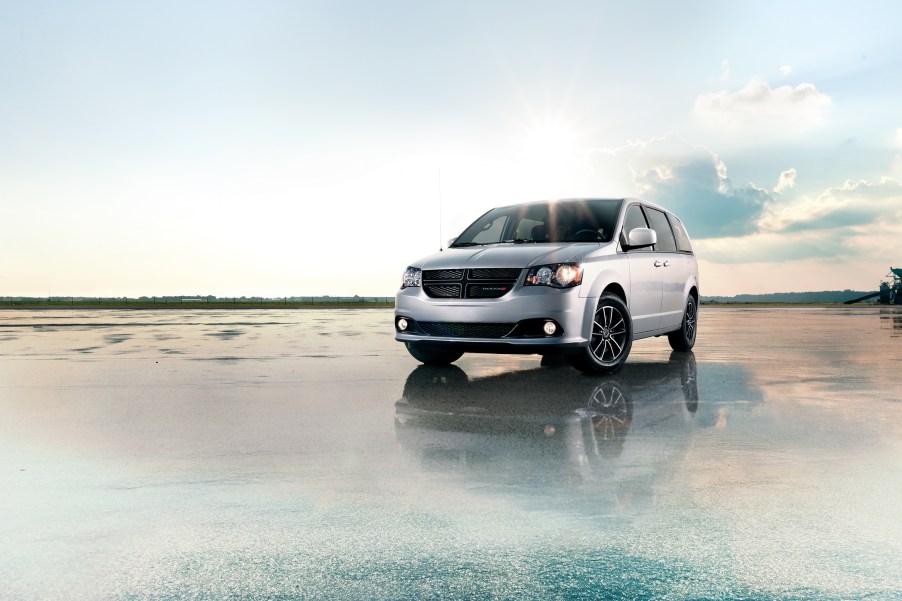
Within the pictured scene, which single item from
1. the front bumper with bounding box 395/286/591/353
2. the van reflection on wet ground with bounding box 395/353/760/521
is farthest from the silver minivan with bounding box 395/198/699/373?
the van reflection on wet ground with bounding box 395/353/760/521

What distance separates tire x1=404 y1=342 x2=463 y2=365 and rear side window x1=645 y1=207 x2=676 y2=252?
10.7ft

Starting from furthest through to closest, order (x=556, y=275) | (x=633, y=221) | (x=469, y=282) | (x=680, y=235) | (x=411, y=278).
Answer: (x=680, y=235)
(x=633, y=221)
(x=411, y=278)
(x=469, y=282)
(x=556, y=275)

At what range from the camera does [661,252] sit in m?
11.8

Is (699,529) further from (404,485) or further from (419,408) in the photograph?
(419,408)

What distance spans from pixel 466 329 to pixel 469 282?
538 mm

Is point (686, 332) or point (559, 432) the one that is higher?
point (686, 332)

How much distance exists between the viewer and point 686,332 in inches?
527

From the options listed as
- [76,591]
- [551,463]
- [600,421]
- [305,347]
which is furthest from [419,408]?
[305,347]

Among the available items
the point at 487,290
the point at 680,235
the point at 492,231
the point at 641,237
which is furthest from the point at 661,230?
the point at 487,290

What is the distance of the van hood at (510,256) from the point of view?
9484 millimetres

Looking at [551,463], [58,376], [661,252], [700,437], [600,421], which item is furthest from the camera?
[661,252]

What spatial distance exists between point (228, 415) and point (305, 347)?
25.6 feet

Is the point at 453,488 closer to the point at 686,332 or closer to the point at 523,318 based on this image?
the point at 523,318

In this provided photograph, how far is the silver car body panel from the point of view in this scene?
9.25m
